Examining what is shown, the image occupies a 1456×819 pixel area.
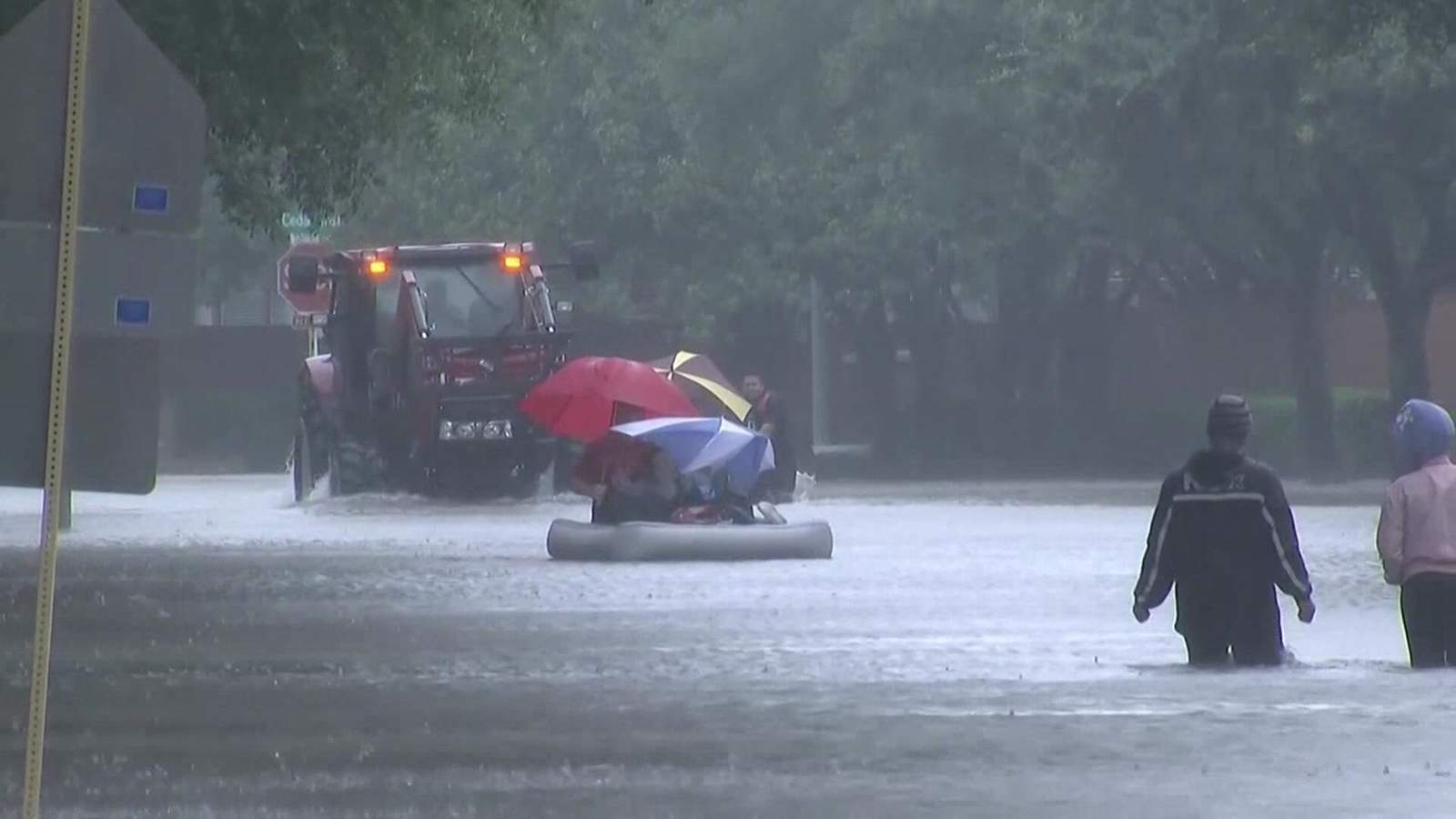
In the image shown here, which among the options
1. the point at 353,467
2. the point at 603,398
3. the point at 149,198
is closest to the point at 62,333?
the point at 149,198

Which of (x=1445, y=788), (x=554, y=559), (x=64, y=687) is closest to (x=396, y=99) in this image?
(x=554, y=559)

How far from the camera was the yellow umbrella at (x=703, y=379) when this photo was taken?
3656cm

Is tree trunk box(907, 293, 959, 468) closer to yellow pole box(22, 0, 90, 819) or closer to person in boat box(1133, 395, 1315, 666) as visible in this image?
person in boat box(1133, 395, 1315, 666)

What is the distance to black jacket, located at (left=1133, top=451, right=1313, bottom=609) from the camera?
46.9 feet

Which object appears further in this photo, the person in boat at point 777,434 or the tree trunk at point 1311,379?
the tree trunk at point 1311,379

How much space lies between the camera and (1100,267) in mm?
53156

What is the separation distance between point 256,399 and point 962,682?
47480mm

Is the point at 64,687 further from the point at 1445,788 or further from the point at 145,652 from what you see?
the point at 1445,788

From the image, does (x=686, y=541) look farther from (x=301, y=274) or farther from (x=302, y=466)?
(x=302, y=466)

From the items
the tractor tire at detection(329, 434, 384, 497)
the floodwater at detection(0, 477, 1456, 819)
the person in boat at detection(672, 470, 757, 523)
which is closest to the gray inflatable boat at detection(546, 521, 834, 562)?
the floodwater at detection(0, 477, 1456, 819)

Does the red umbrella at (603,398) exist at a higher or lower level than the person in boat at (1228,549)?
higher

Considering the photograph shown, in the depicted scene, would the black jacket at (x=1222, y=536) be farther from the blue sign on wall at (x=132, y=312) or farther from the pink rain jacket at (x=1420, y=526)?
the blue sign on wall at (x=132, y=312)

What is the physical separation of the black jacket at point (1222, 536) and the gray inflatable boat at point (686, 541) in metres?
10.1

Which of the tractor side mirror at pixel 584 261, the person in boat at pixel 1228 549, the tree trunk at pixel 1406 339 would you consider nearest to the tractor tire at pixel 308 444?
the tractor side mirror at pixel 584 261
